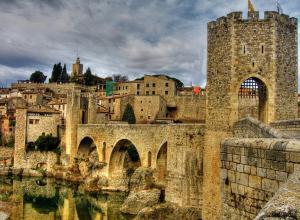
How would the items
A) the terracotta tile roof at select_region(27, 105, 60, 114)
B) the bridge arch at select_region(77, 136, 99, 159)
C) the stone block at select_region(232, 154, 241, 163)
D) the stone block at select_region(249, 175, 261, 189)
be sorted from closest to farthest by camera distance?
the stone block at select_region(249, 175, 261, 189), the stone block at select_region(232, 154, 241, 163), the bridge arch at select_region(77, 136, 99, 159), the terracotta tile roof at select_region(27, 105, 60, 114)

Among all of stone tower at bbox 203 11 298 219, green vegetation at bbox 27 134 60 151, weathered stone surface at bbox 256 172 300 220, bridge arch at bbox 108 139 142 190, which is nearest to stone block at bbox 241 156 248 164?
weathered stone surface at bbox 256 172 300 220

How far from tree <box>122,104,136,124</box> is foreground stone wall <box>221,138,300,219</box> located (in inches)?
2097

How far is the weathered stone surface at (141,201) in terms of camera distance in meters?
28.5

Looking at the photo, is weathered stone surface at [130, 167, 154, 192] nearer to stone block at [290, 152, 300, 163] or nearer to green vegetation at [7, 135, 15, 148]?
stone block at [290, 152, 300, 163]

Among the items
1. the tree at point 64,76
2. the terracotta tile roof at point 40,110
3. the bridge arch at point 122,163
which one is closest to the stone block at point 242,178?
the bridge arch at point 122,163

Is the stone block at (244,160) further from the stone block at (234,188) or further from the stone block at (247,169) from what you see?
the stone block at (234,188)

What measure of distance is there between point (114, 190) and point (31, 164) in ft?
52.9

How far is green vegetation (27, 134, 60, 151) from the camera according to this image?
173 ft

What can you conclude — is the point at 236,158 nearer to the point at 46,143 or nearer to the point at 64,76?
the point at 46,143

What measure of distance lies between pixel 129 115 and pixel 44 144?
44.5 ft

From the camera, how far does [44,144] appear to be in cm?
5281

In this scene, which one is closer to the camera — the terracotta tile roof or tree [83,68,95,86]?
the terracotta tile roof

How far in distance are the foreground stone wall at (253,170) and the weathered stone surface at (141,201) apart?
21449 mm

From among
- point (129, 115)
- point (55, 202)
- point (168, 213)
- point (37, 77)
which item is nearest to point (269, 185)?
point (168, 213)
